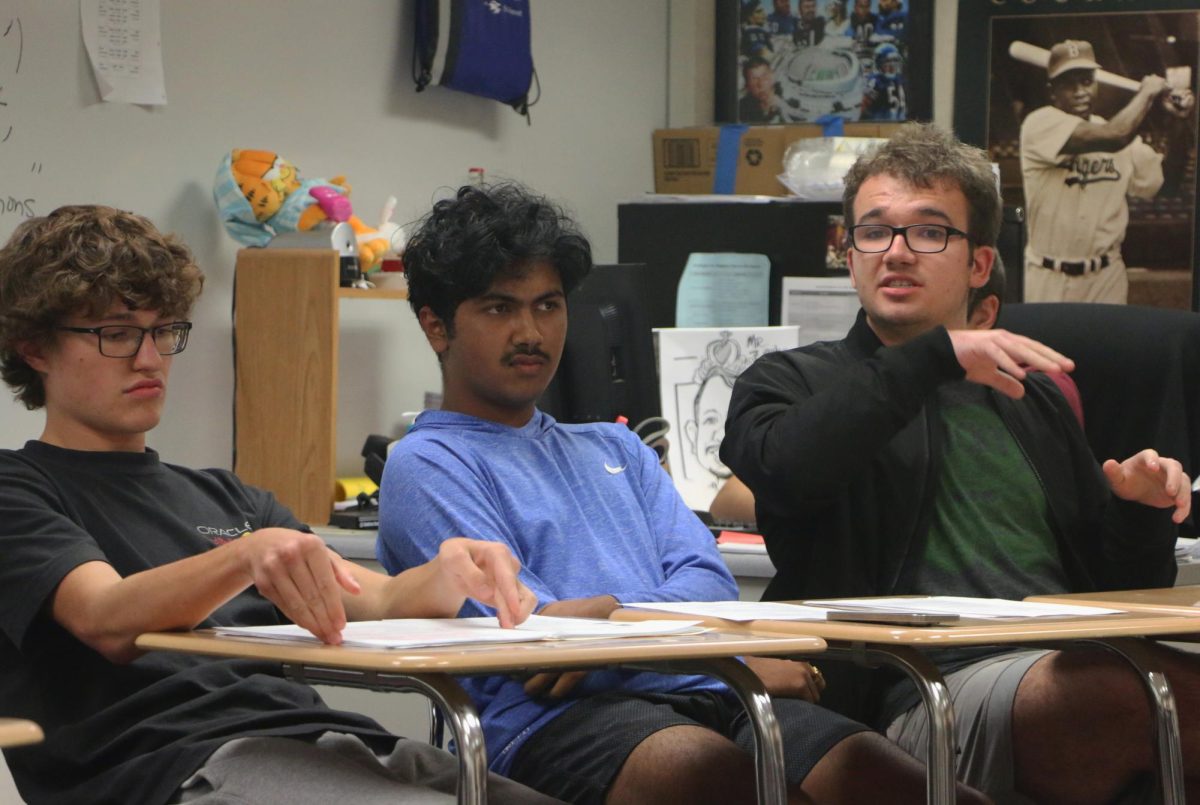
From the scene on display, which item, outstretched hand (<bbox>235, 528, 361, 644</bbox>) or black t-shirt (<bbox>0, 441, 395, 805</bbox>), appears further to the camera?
black t-shirt (<bbox>0, 441, 395, 805</bbox>)

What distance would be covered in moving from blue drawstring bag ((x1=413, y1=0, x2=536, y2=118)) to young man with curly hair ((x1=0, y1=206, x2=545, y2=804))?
2362 mm

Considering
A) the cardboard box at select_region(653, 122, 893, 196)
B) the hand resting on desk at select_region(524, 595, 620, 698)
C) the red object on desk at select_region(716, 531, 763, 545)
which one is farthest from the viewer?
the cardboard box at select_region(653, 122, 893, 196)

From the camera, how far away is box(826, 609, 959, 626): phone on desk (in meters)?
1.56

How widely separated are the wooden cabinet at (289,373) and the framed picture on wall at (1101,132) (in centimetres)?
250

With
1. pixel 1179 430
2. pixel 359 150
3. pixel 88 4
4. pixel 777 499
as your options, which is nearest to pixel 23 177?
pixel 88 4

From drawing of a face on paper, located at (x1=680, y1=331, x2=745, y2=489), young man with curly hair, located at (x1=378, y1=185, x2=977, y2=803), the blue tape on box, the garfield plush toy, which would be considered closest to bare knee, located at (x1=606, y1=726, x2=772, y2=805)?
young man with curly hair, located at (x1=378, y1=185, x2=977, y2=803)

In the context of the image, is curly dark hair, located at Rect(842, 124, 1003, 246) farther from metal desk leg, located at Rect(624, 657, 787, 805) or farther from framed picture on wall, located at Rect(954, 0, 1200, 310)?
framed picture on wall, located at Rect(954, 0, 1200, 310)

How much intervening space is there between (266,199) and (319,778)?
211cm

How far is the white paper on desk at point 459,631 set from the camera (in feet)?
4.37

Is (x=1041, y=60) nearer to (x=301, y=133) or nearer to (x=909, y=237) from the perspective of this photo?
(x=301, y=133)

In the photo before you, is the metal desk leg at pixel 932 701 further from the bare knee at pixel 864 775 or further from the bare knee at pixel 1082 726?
the bare knee at pixel 1082 726

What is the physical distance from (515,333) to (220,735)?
26.7 inches

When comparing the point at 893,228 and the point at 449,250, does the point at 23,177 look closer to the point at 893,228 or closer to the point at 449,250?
the point at 449,250

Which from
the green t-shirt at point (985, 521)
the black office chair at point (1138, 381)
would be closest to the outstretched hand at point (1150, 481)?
the green t-shirt at point (985, 521)
